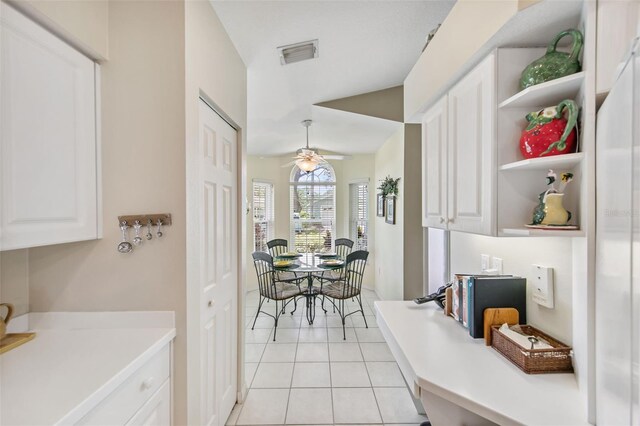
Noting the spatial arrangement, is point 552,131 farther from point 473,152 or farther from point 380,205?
point 380,205

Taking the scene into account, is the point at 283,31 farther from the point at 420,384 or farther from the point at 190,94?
the point at 420,384

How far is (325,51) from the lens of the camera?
7.29 feet

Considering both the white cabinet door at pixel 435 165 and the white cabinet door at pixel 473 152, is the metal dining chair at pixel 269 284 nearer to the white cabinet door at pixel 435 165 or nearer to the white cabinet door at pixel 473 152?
the white cabinet door at pixel 435 165

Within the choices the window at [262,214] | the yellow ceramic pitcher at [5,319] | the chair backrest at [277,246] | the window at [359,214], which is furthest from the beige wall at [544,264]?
the window at [262,214]

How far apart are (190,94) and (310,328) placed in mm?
3083

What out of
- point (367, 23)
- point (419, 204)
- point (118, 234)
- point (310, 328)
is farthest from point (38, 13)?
point (310, 328)

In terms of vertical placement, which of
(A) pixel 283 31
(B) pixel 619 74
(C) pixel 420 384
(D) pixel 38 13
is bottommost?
(C) pixel 420 384

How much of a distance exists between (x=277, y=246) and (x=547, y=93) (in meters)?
4.50

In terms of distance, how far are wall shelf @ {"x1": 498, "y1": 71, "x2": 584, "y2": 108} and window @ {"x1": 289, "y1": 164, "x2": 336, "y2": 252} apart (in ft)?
14.5

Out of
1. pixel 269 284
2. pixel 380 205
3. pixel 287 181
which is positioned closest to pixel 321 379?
pixel 269 284

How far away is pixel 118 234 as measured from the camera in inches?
50.8

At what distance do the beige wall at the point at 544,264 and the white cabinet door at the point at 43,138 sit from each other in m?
2.09

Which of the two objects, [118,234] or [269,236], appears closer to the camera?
[118,234]

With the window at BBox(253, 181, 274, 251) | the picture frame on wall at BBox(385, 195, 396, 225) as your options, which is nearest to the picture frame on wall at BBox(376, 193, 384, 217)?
the picture frame on wall at BBox(385, 195, 396, 225)
